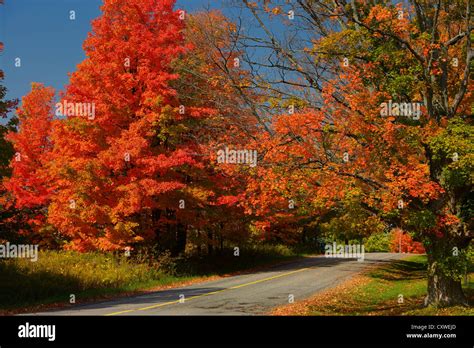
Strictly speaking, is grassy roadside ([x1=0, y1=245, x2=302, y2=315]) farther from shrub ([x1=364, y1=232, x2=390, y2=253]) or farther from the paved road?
shrub ([x1=364, y1=232, x2=390, y2=253])

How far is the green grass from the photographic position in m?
13.1

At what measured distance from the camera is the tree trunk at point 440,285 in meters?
13.1

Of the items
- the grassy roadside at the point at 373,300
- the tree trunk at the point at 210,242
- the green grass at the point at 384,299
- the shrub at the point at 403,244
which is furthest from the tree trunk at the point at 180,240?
the shrub at the point at 403,244

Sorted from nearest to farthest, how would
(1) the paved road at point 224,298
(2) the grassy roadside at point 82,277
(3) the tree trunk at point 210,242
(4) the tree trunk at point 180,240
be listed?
(1) the paved road at point 224,298
(2) the grassy roadside at point 82,277
(3) the tree trunk at point 210,242
(4) the tree trunk at point 180,240

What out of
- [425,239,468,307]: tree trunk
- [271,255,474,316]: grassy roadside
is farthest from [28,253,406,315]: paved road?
[425,239,468,307]: tree trunk

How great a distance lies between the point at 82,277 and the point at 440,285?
12696 millimetres

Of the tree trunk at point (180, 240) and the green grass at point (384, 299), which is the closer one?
the green grass at point (384, 299)

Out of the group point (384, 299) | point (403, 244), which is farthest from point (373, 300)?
point (403, 244)

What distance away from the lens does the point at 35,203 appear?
28.7 meters

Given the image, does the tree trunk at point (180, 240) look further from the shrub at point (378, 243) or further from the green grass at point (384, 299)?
the shrub at point (378, 243)

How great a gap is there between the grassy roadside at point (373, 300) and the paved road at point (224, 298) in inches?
29.4

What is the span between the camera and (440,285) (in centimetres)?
1351

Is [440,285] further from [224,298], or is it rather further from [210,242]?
[210,242]

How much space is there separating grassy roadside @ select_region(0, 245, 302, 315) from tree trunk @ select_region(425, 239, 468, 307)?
1052 centimetres
